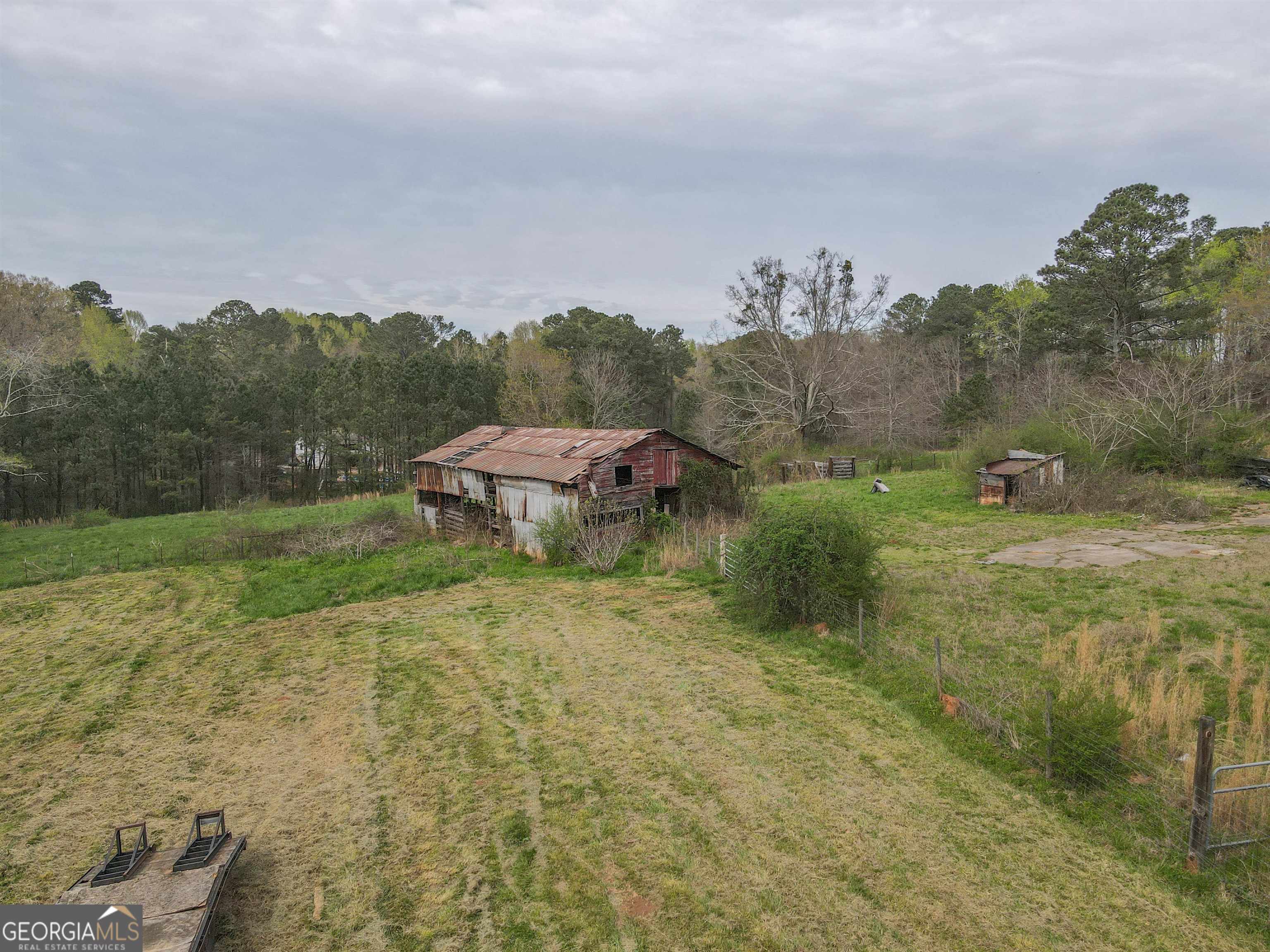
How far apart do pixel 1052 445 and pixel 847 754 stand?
21.0m

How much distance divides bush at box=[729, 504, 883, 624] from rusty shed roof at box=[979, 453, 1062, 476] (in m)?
13.0

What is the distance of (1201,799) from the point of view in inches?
218

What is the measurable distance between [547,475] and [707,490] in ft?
16.5

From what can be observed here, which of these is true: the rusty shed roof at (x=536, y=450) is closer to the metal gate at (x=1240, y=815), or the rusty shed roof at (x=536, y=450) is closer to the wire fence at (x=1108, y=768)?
the wire fence at (x=1108, y=768)

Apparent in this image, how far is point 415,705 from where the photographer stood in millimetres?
9477

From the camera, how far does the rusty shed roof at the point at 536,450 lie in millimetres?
18859

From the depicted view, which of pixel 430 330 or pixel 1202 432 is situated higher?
pixel 430 330

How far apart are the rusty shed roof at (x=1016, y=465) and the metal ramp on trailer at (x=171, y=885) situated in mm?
23526

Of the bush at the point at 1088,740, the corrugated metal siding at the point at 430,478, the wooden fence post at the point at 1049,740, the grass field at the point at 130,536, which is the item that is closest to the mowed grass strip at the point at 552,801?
the wooden fence post at the point at 1049,740

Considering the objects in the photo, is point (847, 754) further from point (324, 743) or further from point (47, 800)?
point (47, 800)

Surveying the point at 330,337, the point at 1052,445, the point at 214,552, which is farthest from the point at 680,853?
the point at 330,337

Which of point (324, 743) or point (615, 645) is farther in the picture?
point (615, 645)

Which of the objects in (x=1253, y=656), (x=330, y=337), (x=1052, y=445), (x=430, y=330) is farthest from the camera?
(x=330, y=337)

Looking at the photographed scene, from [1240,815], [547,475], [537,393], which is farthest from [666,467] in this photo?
[537,393]
